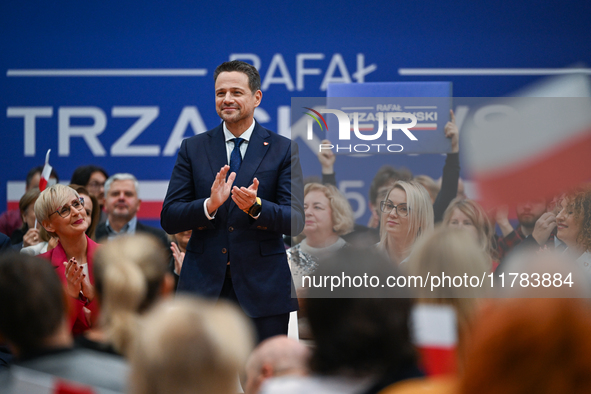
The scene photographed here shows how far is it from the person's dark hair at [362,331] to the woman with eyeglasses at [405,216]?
34.6 inches

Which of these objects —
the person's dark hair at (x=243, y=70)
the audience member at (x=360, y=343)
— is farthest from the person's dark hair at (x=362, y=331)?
the person's dark hair at (x=243, y=70)

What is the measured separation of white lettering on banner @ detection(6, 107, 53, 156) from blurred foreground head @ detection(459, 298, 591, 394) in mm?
5203

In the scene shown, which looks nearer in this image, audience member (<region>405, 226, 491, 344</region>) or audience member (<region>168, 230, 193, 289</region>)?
audience member (<region>405, 226, 491, 344</region>)

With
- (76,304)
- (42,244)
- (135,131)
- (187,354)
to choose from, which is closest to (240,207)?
(76,304)

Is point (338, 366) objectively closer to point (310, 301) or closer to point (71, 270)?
point (310, 301)

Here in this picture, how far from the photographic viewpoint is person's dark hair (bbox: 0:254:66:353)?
1373mm

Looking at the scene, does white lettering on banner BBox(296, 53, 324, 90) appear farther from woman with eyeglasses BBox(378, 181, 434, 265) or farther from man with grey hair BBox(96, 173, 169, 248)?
woman with eyeglasses BBox(378, 181, 434, 265)

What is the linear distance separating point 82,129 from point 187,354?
4715 mm

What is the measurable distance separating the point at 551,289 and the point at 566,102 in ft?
5.60

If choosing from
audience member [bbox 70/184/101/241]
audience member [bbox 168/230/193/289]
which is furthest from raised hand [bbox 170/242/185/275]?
audience member [bbox 70/184/101/241]

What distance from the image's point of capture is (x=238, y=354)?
102 centimetres

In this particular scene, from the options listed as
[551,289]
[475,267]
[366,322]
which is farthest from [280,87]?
[551,289]

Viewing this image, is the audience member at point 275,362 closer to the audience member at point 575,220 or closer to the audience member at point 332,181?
the audience member at point 332,181

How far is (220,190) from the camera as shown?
224 centimetres
